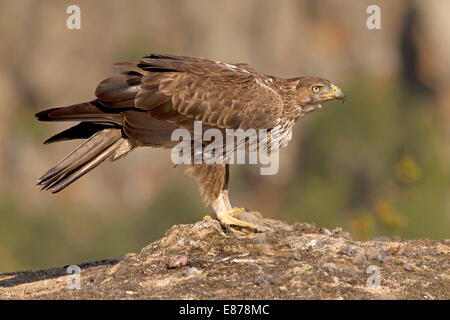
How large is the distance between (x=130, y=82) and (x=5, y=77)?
125 feet

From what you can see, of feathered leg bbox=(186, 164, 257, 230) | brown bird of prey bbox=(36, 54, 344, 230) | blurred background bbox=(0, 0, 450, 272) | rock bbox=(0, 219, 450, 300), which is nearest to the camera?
rock bbox=(0, 219, 450, 300)

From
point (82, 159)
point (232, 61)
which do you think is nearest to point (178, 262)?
point (82, 159)

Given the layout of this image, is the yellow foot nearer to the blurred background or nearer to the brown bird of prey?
the brown bird of prey

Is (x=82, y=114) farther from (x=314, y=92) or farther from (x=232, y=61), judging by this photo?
(x=232, y=61)


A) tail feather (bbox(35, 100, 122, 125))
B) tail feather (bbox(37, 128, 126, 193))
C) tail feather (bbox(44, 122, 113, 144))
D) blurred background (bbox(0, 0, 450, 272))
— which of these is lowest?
blurred background (bbox(0, 0, 450, 272))

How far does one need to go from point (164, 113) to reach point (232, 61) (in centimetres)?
3262

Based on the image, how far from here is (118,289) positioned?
8.87 meters

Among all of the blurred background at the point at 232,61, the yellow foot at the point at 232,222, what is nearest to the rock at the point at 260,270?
the yellow foot at the point at 232,222

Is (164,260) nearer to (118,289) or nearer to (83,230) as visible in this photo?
(118,289)

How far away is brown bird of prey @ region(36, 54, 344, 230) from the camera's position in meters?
10.2

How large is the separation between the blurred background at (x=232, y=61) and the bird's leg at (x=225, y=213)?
27.6 m

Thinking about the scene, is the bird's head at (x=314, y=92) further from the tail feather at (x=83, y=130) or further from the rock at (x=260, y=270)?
the tail feather at (x=83, y=130)

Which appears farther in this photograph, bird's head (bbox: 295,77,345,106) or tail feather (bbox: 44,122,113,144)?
bird's head (bbox: 295,77,345,106)

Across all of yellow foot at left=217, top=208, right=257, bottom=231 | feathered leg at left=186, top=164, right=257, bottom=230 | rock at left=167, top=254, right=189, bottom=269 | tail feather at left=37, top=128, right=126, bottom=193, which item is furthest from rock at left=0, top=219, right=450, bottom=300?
tail feather at left=37, top=128, right=126, bottom=193
